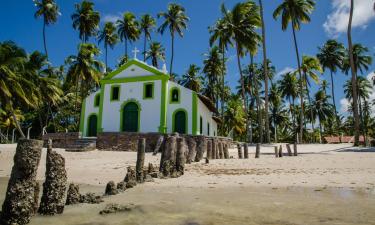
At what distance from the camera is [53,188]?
5516 millimetres

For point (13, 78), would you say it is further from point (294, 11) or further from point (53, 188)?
point (294, 11)

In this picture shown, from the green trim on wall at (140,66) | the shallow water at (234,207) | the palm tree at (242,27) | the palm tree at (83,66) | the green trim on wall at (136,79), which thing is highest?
the palm tree at (242,27)

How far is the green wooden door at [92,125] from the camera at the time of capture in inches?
1161

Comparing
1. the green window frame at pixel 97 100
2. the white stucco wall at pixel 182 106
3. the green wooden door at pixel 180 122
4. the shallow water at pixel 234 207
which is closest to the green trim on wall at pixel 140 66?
the white stucco wall at pixel 182 106

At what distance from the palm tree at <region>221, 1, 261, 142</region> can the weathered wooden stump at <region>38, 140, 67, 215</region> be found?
3014 centimetres

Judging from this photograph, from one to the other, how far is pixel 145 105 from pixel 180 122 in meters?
3.26

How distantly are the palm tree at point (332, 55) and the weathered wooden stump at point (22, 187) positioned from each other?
176 feet

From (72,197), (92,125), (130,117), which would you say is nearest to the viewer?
(72,197)

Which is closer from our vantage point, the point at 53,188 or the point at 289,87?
the point at 53,188

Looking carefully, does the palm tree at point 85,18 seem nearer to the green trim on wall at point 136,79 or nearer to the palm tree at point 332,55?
the green trim on wall at point 136,79

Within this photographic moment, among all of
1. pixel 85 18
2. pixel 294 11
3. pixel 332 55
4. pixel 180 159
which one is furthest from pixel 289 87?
pixel 180 159

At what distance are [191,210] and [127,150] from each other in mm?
17174

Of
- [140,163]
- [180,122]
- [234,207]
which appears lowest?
[234,207]

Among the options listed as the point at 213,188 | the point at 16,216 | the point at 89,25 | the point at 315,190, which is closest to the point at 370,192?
the point at 315,190
